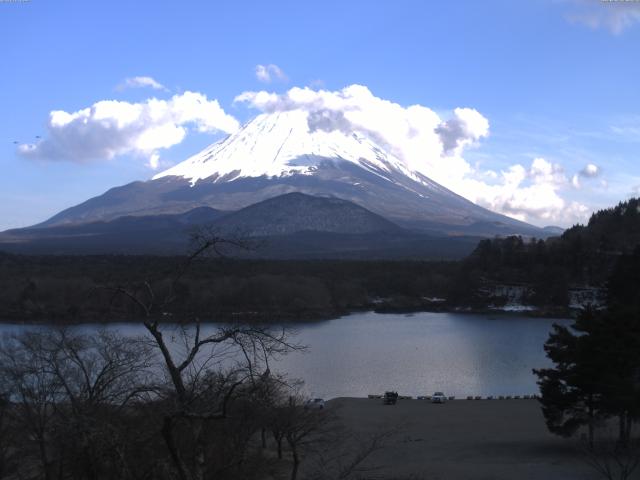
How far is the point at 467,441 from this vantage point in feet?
38.7

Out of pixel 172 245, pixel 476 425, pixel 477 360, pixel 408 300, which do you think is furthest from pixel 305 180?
pixel 476 425

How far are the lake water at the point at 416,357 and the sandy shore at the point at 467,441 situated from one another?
185 centimetres

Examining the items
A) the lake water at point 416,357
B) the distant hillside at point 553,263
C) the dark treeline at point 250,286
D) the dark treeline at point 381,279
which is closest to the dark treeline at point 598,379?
the lake water at point 416,357

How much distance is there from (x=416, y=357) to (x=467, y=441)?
379 inches

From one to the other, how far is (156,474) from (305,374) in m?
13.8

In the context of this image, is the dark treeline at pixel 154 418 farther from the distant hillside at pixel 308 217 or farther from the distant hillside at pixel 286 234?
the distant hillside at pixel 308 217

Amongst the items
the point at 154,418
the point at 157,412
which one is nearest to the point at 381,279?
the point at 154,418

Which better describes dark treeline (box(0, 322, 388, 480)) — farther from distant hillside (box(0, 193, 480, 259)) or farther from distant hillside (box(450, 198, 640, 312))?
distant hillside (box(0, 193, 480, 259))

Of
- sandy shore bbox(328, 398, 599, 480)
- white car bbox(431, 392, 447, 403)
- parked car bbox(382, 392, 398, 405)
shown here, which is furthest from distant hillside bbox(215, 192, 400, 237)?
sandy shore bbox(328, 398, 599, 480)

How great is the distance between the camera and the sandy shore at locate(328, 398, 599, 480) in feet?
29.7

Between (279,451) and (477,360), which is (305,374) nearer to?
(477,360)

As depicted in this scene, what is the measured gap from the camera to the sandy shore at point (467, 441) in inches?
356

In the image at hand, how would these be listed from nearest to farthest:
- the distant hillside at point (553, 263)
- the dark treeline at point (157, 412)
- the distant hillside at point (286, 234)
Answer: the dark treeline at point (157, 412) < the distant hillside at point (553, 263) < the distant hillside at point (286, 234)

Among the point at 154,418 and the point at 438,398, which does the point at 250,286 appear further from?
the point at 154,418
